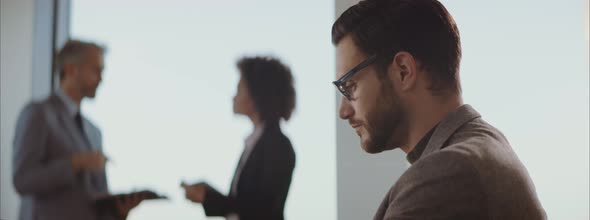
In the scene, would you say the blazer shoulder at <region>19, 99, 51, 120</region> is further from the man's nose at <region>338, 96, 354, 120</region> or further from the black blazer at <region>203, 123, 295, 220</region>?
the man's nose at <region>338, 96, 354, 120</region>

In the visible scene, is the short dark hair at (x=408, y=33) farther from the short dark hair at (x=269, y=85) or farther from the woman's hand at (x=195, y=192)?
the woman's hand at (x=195, y=192)

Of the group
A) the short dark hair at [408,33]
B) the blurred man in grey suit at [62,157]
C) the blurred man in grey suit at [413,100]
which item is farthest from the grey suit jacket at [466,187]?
the blurred man in grey suit at [62,157]

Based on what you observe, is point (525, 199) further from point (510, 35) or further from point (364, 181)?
point (510, 35)

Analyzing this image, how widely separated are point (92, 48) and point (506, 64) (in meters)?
0.86

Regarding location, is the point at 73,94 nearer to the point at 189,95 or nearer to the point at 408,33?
the point at 189,95

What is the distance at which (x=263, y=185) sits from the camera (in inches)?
28.5

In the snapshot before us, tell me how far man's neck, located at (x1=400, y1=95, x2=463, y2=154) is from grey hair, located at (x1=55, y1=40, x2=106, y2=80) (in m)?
0.35

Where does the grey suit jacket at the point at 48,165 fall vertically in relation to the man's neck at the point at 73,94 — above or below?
below

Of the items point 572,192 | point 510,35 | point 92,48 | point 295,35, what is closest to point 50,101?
point 92,48

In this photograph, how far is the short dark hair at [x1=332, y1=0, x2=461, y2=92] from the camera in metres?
0.75

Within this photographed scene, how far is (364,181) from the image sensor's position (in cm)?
98

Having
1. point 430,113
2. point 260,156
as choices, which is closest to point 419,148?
point 430,113

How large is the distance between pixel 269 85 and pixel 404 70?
15 centimetres

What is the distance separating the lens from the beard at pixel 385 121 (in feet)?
2.50
